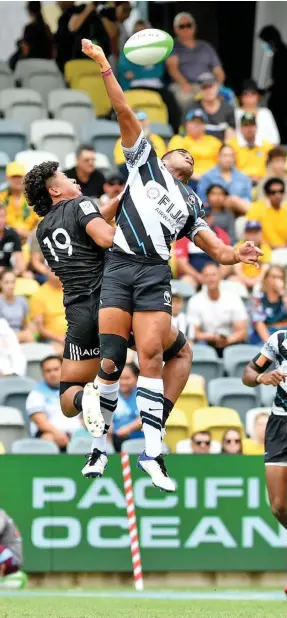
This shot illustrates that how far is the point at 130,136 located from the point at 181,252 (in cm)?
740

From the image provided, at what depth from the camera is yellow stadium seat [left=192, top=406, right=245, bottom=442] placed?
14.9 metres

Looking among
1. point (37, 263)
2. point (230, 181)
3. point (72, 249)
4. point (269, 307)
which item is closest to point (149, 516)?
point (269, 307)

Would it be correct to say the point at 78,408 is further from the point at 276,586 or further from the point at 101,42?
the point at 101,42

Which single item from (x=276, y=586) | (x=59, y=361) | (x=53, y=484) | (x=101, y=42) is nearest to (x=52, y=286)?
(x=59, y=361)

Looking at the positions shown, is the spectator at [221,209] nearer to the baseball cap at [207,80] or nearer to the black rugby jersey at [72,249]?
the baseball cap at [207,80]

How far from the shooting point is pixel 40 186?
10.2 m

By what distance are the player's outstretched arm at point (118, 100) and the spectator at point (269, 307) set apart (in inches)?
265

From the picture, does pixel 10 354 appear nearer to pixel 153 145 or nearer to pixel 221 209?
pixel 221 209

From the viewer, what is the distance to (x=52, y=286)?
15891 millimetres

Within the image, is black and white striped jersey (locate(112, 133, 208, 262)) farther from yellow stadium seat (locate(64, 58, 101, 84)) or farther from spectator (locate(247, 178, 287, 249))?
yellow stadium seat (locate(64, 58, 101, 84))

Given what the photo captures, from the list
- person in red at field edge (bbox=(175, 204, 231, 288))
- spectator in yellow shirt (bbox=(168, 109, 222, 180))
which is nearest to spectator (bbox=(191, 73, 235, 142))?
spectator in yellow shirt (bbox=(168, 109, 222, 180))

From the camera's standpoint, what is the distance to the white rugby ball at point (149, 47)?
9.67 m

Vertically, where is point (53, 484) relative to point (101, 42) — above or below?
below

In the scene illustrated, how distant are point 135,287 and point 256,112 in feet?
34.5
